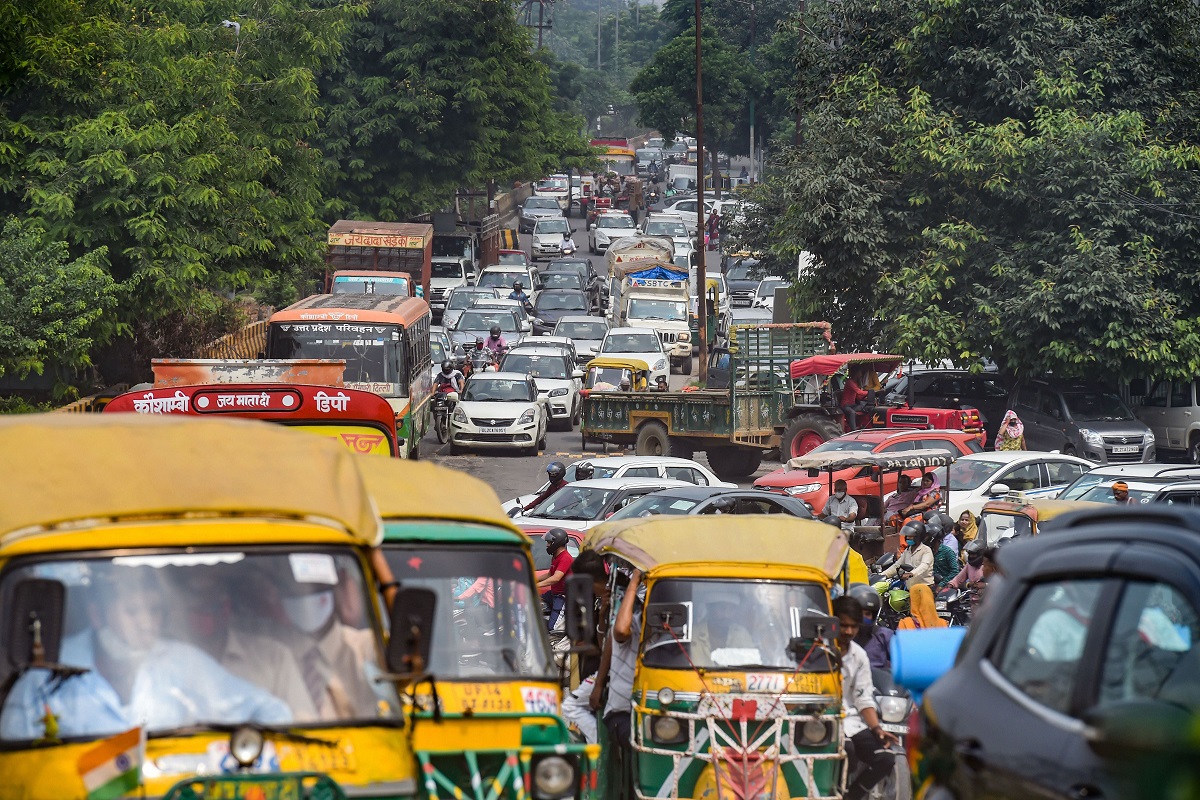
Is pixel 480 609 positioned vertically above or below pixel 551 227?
below

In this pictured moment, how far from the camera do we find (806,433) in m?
25.5

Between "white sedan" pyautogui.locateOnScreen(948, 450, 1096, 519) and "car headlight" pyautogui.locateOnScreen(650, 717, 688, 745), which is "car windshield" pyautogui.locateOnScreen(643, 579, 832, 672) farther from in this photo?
"white sedan" pyautogui.locateOnScreen(948, 450, 1096, 519)

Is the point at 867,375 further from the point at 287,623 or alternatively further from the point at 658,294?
the point at 287,623

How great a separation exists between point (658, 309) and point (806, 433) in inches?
634

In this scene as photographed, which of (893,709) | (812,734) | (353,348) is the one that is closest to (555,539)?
(893,709)

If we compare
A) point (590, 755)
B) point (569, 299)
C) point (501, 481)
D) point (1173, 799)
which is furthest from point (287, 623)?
point (569, 299)

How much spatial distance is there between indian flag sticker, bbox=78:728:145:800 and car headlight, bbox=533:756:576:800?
5.96ft

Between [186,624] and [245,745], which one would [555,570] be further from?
[245,745]

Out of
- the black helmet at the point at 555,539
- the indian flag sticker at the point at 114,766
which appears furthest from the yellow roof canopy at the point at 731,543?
the indian flag sticker at the point at 114,766

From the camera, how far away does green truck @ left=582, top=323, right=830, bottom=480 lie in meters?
25.7

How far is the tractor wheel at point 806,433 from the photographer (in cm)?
2523

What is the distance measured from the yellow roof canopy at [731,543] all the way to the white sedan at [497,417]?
1865cm

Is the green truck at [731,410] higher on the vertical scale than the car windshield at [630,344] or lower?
lower

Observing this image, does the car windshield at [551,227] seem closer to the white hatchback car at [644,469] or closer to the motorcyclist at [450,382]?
the motorcyclist at [450,382]
